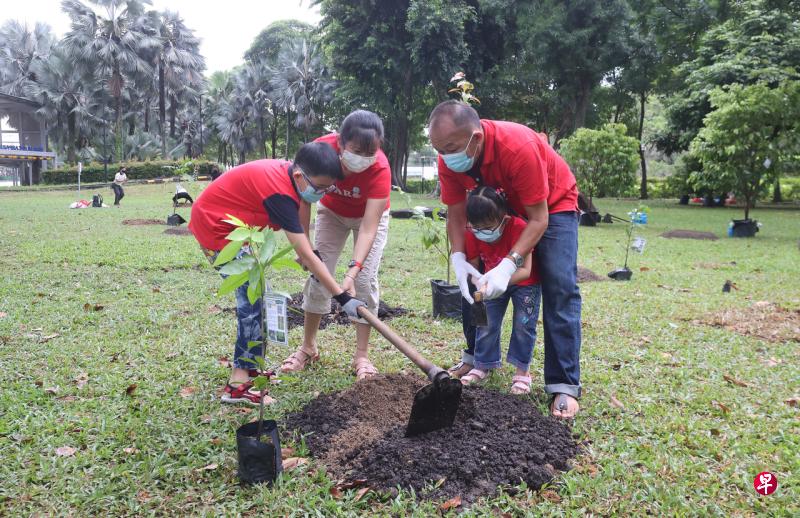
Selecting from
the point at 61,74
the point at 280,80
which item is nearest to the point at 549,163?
the point at 280,80

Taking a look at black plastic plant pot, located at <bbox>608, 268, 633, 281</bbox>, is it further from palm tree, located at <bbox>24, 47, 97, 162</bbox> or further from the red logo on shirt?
palm tree, located at <bbox>24, 47, 97, 162</bbox>

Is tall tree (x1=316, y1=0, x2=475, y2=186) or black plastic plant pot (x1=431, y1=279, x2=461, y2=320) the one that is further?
tall tree (x1=316, y1=0, x2=475, y2=186)

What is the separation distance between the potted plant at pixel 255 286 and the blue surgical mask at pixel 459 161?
3.48ft

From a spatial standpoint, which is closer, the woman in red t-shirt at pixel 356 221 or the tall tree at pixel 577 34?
the woman in red t-shirt at pixel 356 221

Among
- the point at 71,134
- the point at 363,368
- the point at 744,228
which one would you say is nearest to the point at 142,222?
the point at 363,368

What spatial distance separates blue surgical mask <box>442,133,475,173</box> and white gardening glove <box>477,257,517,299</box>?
53 centimetres

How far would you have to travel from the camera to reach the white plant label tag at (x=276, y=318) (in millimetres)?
2920

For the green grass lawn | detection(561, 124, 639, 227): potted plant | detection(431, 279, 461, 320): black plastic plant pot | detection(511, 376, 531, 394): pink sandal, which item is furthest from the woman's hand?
detection(561, 124, 639, 227): potted plant

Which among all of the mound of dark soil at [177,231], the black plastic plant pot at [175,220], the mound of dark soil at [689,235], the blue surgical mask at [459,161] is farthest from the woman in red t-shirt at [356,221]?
the mound of dark soil at [689,235]

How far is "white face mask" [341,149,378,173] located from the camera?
11.2ft

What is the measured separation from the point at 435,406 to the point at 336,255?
5.23 feet

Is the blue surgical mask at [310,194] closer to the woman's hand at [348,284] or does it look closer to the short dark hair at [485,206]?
the woman's hand at [348,284]

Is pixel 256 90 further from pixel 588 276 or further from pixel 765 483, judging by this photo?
pixel 765 483

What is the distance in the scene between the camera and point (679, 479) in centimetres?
275
